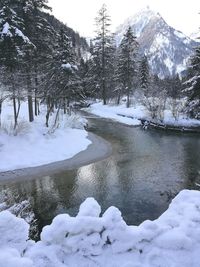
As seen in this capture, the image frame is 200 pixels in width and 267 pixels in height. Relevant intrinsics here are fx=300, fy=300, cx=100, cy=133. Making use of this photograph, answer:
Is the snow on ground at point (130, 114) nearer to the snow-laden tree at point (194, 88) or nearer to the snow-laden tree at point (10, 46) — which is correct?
the snow-laden tree at point (194, 88)

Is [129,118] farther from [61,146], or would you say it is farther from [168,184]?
[168,184]

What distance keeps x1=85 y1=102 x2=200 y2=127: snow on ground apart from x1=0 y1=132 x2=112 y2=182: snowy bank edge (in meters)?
9.67

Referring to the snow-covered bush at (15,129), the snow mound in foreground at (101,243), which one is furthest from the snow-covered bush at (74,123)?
the snow mound in foreground at (101,243)

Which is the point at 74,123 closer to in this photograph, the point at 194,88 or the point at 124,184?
the point at 194,88

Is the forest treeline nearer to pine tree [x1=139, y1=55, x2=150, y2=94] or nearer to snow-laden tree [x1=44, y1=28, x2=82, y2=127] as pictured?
snow-laden tree [x1=44, y1=28, x2=82, y2=127]

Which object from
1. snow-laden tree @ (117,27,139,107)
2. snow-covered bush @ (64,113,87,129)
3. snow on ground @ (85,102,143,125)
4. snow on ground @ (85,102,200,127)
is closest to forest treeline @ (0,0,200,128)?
snow-laden tree @ (117,27,139,107)

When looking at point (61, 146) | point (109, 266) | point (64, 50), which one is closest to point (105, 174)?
point (61, 146)

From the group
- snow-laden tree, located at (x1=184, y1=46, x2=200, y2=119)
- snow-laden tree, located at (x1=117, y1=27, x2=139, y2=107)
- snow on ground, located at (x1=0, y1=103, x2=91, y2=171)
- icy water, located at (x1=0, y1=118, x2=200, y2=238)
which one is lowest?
icy water, located at (x1=0, y1=118, x2=200, y2=238)

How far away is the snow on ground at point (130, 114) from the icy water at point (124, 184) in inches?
270

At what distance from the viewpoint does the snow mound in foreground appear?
5410 millimetres

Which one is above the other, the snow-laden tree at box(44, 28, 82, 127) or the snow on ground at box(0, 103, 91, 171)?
the snow-laden tree at box(44, 28, 82, 127)

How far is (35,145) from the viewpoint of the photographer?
19469 mm

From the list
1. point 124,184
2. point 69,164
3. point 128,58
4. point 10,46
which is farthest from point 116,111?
point 124,184

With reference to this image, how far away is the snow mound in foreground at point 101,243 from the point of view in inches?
213
